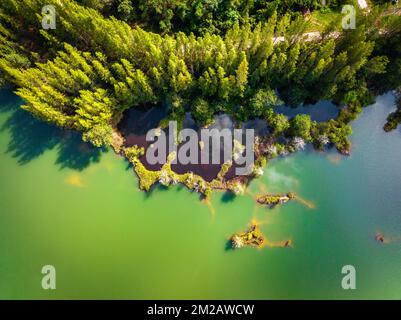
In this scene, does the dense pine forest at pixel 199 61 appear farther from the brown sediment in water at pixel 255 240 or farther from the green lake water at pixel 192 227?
the brown sediment in water at pixel 255 240

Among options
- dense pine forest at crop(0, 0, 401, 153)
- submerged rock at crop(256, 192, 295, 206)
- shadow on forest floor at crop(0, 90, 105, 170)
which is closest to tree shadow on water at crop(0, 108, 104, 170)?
shadow on forest floor at crop(0, 90, 105, 170)

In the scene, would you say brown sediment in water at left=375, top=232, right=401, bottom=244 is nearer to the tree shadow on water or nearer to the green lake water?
the green lake water

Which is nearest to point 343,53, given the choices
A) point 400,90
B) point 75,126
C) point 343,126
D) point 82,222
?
point 343,126

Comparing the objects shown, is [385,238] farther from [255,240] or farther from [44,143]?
[44,143]

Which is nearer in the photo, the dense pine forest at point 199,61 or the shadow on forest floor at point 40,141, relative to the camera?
the dense pine forest at point 199,61

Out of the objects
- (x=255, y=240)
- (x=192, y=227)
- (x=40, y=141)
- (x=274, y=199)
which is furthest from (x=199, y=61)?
(x=40, y=141)

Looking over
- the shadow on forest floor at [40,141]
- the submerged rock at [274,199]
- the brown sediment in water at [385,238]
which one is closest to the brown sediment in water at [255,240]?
the submerged rock at [274,199]

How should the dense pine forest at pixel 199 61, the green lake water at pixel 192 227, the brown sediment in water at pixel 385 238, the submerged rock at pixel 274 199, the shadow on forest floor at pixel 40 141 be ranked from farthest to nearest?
the shadow on forest floor at pixel 40 141, the submerged rock at pixel 274 199, the brown sediment in water at pixel 385 238, the green lake water at pixel 192 227, the dense pine forest at pixel 199 61
